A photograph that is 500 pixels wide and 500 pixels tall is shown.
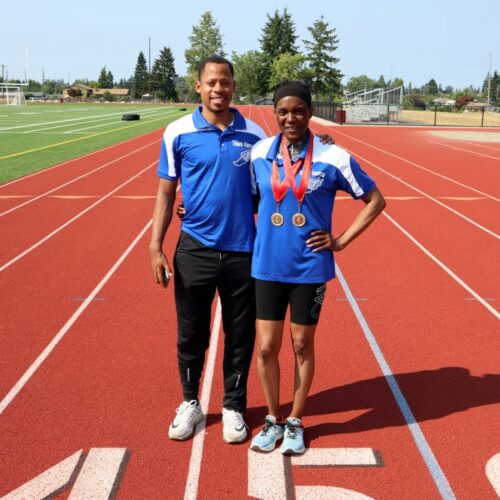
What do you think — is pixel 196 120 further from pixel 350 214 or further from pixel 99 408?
pixel 350 214

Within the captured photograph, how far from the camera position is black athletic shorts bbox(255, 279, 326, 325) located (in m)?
3.40

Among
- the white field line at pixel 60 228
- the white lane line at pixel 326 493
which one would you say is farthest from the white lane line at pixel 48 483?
the white field line at pixel 60 228

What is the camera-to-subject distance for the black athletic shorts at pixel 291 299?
3398 millimetres

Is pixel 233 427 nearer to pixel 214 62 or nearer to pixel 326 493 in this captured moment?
pixel 326 493

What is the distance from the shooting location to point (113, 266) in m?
7.49

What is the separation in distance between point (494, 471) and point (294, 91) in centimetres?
217

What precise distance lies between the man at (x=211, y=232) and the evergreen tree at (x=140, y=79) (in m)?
126

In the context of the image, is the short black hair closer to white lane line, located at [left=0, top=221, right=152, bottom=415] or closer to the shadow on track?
the shadow on track

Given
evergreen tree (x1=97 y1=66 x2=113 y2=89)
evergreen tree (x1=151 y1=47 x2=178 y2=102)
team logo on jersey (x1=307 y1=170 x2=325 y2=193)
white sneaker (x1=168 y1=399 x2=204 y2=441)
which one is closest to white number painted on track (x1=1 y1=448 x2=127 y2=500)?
white sneaker (x1=168 y1=399 x2=204 y2=441)

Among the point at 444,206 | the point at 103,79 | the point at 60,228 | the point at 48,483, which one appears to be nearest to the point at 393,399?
the point at 48,483

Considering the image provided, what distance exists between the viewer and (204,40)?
115375 millimetres

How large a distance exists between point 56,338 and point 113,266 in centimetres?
228

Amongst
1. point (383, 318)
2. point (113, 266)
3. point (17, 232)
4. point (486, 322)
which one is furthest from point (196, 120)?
point (17, 232)

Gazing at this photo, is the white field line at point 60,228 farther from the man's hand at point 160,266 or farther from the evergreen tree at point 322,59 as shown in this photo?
the evergreen tree at point 322,59
